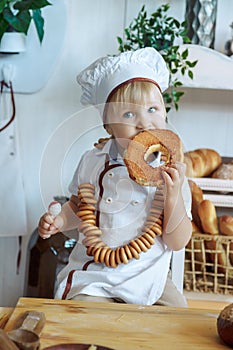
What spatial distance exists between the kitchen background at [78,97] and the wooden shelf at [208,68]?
164 millimetres

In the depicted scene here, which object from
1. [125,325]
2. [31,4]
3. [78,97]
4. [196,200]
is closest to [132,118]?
[125,325]

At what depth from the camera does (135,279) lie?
1341mm

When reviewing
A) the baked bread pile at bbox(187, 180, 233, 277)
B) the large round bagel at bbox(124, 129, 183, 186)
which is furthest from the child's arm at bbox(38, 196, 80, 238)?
the baked bread pile at bbox(187, 180, 233, 277)

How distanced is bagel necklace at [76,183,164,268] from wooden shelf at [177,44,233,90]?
66cm

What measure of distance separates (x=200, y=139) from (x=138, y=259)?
2.84 ft

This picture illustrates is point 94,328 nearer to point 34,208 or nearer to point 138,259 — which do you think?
point 138,259

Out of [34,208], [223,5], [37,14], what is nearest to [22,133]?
[34,208]

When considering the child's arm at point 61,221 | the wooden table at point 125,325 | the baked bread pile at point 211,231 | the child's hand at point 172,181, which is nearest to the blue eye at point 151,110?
the child's hand at point 172,181

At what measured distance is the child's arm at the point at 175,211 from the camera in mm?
1278

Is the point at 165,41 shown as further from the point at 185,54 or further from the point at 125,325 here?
the point at 125,325

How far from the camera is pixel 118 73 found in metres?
1.33

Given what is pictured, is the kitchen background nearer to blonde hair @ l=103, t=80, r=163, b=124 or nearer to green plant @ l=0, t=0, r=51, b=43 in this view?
green plant @ l=0, t=0, r=51, b=43

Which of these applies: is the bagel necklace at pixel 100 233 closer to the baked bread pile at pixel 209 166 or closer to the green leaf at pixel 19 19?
the baked bread pile at pixel 209 166

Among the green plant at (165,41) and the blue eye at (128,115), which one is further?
the green plant at (165,41)
